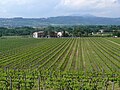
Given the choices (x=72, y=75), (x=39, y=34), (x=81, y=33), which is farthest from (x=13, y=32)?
(x=72, y=75)

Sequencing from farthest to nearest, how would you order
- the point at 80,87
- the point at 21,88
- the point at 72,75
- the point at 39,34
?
the point at 39,34 → the point at 72,75 → the point at 21,88 → the point at 80,87

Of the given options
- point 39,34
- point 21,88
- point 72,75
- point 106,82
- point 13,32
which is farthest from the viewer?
point 13,32

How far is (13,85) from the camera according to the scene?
2183 cm

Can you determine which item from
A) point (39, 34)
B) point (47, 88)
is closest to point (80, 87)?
point (47, 88)

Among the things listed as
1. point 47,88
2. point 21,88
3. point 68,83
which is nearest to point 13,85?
point 21,88

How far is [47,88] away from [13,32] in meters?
154

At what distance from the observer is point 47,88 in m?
21.7

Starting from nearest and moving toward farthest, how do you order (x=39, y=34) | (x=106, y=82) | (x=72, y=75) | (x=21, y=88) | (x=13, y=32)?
(x=21, y=88)
(x=106, y=82)
(x=72, y=75)
(x=39, y=34)
(x=13, y=32)

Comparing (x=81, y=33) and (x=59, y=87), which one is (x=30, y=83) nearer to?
(x=59, y=87)

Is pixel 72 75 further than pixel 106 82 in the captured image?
Yes

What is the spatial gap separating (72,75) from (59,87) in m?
5.57

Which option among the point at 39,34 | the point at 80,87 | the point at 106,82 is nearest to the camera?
the point at 80,87

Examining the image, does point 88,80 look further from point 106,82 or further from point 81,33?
point 81,33

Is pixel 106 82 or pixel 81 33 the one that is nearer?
pixel 106 82
